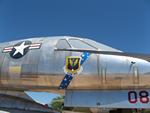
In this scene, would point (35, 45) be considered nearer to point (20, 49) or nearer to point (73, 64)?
point (20, 49)

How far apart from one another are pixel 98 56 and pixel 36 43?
2367 millimetres

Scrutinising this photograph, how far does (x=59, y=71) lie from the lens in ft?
25.8

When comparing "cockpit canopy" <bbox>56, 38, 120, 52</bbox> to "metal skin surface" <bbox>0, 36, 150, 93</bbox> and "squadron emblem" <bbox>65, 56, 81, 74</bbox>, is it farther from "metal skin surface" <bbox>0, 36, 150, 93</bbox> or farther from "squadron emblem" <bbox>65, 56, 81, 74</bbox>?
"squadron emblem" <bbox>65, 56, 81, 74</bbox>

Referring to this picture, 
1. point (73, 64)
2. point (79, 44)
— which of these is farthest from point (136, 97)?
point (79, 44)

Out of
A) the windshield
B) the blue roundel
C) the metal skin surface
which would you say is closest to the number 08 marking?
the metal skin surface

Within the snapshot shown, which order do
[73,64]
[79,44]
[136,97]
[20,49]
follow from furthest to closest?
[20,49] → [79,44] → [73,64] → [136,97]

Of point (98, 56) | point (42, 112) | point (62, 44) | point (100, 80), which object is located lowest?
point (42, 112)

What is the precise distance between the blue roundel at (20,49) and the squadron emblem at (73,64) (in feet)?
5.57

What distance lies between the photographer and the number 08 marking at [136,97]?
270 inches

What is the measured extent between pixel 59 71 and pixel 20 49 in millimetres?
1958

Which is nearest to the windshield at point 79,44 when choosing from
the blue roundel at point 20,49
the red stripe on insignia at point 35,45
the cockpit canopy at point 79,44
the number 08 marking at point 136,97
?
the cockpit canopy at point 79,44

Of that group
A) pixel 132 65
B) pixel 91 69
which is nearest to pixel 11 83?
pixel 91 69

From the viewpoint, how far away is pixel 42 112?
342 inches

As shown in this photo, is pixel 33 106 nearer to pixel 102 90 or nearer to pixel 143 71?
pixel 102 90
